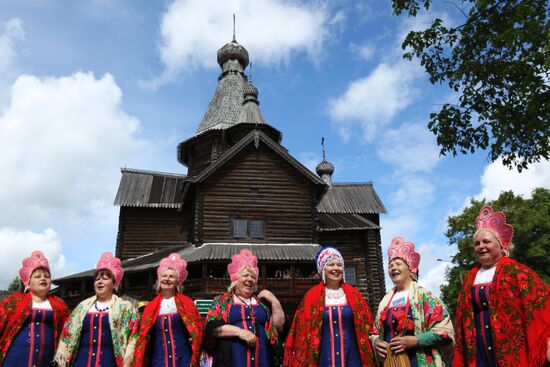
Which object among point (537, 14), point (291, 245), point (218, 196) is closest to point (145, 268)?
point (218, 196)

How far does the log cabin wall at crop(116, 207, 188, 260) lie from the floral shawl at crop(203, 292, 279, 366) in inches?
819

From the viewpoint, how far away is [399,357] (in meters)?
4.21

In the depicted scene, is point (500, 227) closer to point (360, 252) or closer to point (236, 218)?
point (236, 218)

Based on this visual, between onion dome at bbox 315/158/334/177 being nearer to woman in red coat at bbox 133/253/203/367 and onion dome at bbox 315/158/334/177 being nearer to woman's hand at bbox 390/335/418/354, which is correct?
woman in red coat at bbox 133/253/203/367

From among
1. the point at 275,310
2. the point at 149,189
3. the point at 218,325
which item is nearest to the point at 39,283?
the point at 218,325

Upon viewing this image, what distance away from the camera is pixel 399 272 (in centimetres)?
452

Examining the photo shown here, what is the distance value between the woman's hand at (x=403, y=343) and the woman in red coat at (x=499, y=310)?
37 cm

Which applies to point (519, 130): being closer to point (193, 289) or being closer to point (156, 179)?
point (193, 289)

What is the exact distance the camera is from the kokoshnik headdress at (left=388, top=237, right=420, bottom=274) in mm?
4594

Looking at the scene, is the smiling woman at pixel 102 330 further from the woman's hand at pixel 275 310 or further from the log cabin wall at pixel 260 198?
the log cabin wall at pixel 260 198

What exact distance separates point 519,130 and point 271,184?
1308 centimetres

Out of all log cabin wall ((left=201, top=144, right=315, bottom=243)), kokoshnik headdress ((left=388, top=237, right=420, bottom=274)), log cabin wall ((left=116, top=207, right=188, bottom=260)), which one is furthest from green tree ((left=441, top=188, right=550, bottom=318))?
kokoshnik headdress ((left=388, top=237, right=420, bottom=274))

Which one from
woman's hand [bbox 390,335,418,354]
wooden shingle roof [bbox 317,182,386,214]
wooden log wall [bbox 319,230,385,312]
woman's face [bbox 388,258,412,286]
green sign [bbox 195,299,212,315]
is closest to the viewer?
woman's hand [bbox 390,335,418,354]

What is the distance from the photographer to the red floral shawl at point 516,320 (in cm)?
354
